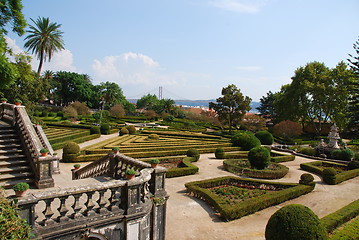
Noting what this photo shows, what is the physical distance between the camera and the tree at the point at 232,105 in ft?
146

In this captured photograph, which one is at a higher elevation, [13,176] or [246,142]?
[13,176]

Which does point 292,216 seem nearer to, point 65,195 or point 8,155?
point 65,195

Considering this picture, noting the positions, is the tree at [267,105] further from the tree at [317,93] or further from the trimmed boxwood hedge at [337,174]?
the trimmed boxwood hedge at [337,174]

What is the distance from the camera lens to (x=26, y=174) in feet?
28.8

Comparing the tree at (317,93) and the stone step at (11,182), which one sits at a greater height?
the tree at (317,93)

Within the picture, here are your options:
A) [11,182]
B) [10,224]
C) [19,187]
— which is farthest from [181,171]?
[10,224]

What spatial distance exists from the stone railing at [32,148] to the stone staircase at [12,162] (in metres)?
0.20

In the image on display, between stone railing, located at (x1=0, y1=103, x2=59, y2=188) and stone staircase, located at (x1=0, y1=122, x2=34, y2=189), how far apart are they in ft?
0.66

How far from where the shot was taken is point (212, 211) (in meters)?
11.9

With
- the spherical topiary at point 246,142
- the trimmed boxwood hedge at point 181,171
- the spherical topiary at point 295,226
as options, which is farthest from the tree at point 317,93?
the spherical topiary at point 295,226

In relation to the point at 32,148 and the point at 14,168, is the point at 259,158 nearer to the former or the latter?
the point at 32,148

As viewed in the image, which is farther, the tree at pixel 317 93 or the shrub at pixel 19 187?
the tree at pixel 317 93

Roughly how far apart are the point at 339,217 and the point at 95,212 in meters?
9.55

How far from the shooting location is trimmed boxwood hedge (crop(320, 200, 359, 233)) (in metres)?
9.40
